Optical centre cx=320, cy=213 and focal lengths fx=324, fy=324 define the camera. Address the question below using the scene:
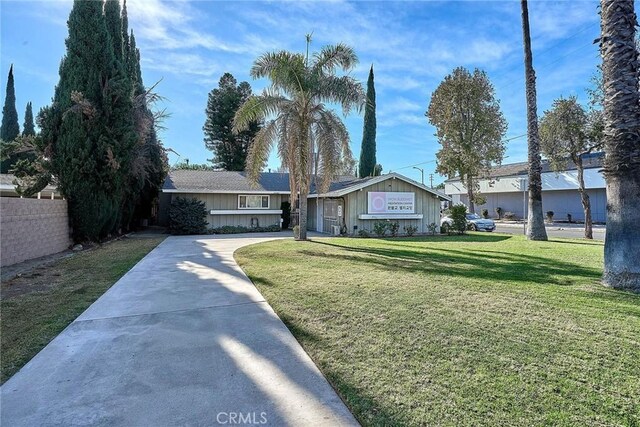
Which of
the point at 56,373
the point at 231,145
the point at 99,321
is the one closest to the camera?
the point at 56,373

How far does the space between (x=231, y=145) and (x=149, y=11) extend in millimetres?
24986

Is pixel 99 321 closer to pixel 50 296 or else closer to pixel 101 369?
pixel 101 369

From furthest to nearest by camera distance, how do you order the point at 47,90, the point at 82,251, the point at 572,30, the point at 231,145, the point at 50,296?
the point at 231,145 < the point at 47,90 < the point at 572,30 < the point at 82,251 < the point at 50,296

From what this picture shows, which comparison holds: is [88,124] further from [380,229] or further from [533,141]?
[533,141]

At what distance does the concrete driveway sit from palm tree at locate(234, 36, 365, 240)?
876 centimetres

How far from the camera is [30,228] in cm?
930

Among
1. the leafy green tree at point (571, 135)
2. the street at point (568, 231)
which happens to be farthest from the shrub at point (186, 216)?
the street at point (568, 231)

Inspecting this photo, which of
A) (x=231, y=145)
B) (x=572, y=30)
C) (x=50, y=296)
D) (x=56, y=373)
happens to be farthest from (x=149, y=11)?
(x=231, y=145)

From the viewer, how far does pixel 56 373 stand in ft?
10.4

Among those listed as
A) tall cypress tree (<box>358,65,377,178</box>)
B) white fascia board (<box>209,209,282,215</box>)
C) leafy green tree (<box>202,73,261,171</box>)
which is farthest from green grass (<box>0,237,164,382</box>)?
leafy green tree (<box>202,73,261,171</box>)

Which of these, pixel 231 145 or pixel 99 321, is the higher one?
pixel 231 145

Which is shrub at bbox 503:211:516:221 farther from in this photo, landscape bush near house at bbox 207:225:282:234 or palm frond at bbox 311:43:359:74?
palm frond at bbox 311:43:359:74

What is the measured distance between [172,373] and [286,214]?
62.3 feet

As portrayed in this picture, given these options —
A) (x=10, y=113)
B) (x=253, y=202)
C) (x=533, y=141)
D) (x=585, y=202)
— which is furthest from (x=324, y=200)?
Result: (x=10, y=113)
